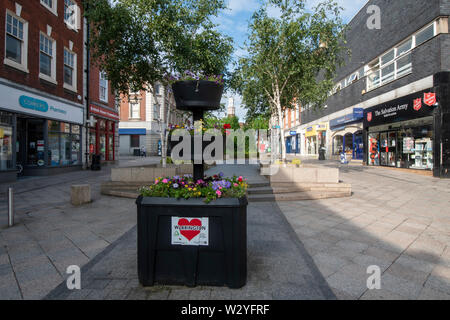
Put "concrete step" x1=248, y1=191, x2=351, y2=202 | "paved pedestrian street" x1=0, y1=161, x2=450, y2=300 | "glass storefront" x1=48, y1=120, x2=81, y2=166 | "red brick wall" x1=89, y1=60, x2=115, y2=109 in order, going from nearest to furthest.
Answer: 1. "paved pedestrian street" x1=0, y1=161, x2=450, y2=300
2. "concrete step" x1=248, y1=191, x2=351, y2=202
3. "glass storefront" x1=48, y1=120, x2=81, y2=166
4. "red brick wall" x1=89, y1=60, x2=115, y2=109

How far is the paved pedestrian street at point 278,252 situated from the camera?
2.58 m

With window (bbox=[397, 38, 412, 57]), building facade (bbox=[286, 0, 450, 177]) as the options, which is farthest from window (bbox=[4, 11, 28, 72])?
window (bbox=[397, 38, 412, 57])

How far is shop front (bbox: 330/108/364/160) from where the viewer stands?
1971 centimetres

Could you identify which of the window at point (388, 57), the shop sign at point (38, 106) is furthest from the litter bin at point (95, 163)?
the window at point (388, 57)

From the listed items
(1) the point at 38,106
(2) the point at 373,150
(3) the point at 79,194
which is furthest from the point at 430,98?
(1) the point at 38,106

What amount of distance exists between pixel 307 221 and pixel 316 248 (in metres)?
1.47

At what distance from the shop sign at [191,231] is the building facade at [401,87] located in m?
9.41

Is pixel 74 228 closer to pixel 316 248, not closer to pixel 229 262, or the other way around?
pixel 229 262

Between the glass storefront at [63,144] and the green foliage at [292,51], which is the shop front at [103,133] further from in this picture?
the green foliage at [292,51]

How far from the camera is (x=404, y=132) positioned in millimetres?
13938

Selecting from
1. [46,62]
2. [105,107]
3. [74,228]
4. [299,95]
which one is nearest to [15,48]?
[46,62]

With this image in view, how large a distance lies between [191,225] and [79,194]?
539cm

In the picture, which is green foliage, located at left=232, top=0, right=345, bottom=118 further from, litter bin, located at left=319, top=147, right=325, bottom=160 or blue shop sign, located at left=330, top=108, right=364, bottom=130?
litter bin, located at left=319, top=147, right=325, bottom=160

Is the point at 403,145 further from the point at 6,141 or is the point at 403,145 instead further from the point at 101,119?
the point at 101,119
